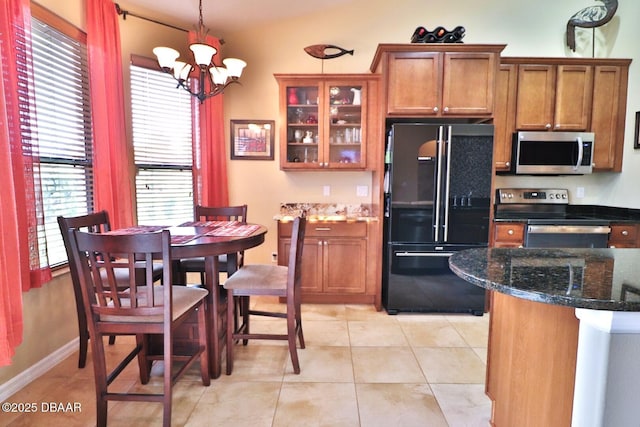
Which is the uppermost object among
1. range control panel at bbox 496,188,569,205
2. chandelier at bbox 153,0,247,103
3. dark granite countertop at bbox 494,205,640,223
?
chandelier at bbox 153,0,247,103

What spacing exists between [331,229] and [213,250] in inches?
59.7

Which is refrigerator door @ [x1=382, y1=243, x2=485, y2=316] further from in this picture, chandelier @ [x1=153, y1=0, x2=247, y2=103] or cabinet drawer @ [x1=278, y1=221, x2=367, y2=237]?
chandelier @ [x1=153, y1=0, x2=247, y2=103]

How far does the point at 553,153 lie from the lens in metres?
3.14

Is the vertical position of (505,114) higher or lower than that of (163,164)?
higher

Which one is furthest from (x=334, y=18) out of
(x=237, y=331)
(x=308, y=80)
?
(x=237, y=331)

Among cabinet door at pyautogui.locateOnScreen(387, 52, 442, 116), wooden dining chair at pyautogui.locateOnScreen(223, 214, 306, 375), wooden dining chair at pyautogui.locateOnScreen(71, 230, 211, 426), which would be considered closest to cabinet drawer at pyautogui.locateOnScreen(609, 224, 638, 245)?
cabinet door at pyautogui.locateOnScreen(387, 52, 442, 116)

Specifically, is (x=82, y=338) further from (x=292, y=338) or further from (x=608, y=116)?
(x=608, y=116)

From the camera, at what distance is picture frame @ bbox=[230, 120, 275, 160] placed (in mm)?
3557

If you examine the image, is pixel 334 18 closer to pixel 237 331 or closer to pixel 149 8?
pixel 149 8

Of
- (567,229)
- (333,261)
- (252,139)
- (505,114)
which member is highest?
(505,114)

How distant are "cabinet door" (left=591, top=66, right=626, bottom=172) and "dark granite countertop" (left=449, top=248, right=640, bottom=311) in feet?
7.79

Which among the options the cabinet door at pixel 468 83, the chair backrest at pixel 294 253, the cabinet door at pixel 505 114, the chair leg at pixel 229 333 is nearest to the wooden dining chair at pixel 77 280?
the chair leg at pixel 229 333

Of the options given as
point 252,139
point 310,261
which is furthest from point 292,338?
point 252,139

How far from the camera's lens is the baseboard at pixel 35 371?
1811 millimetres
